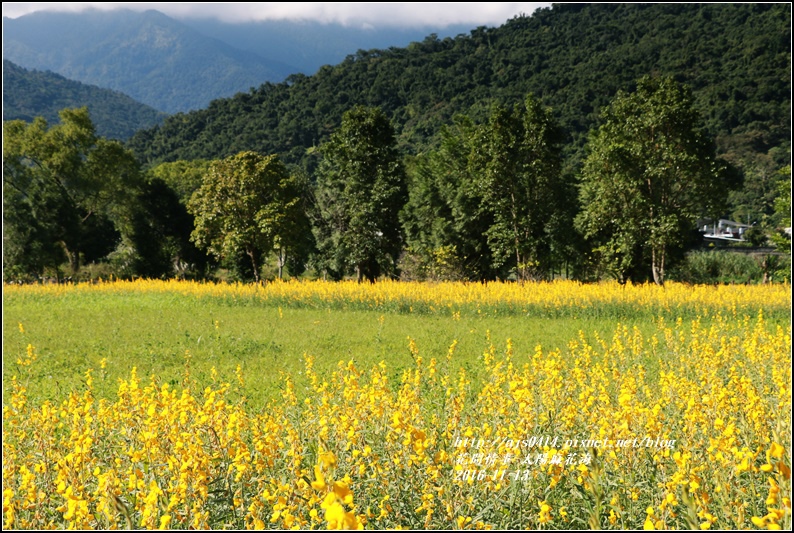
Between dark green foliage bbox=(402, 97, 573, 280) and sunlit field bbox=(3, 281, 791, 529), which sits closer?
sunlit field bbox=(3, 281, 791, 529)

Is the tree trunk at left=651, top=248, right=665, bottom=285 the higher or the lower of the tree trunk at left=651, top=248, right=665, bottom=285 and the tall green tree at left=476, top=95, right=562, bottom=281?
the lower

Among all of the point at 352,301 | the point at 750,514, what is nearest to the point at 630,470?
the point at 750,514

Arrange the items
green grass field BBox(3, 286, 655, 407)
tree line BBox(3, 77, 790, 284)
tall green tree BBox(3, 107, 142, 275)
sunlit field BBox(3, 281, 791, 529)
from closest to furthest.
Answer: sunlit field BBox(3, 281, 791, 529) → green grass field BBox(3, 286, 655, 407) → tree line BBox(3, 77, 790, 284) → tall green tree BBox(3, 107, 142, 275)

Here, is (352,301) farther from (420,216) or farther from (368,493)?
(368,493)

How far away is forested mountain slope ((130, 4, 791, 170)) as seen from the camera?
6500 centimetres

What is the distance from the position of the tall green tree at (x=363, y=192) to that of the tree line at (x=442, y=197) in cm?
7

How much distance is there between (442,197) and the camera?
2681 centimetres

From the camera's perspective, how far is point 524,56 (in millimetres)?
Result: 82500

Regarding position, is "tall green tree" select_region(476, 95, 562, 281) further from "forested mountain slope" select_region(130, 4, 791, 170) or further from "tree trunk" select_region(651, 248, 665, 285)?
"forested mountain slope" select_region(130, 4, 791, 170)

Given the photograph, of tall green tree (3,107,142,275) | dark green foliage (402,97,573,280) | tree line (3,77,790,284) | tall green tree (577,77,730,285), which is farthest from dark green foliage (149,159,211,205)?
tall green tree (577,77,730,285)

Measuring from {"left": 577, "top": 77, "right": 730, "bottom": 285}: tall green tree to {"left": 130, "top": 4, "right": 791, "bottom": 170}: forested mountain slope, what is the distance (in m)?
34.8

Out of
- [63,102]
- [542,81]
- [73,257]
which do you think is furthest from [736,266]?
[63,102]

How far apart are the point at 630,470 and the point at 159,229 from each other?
132 ft

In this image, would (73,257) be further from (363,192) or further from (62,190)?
(363,192)
